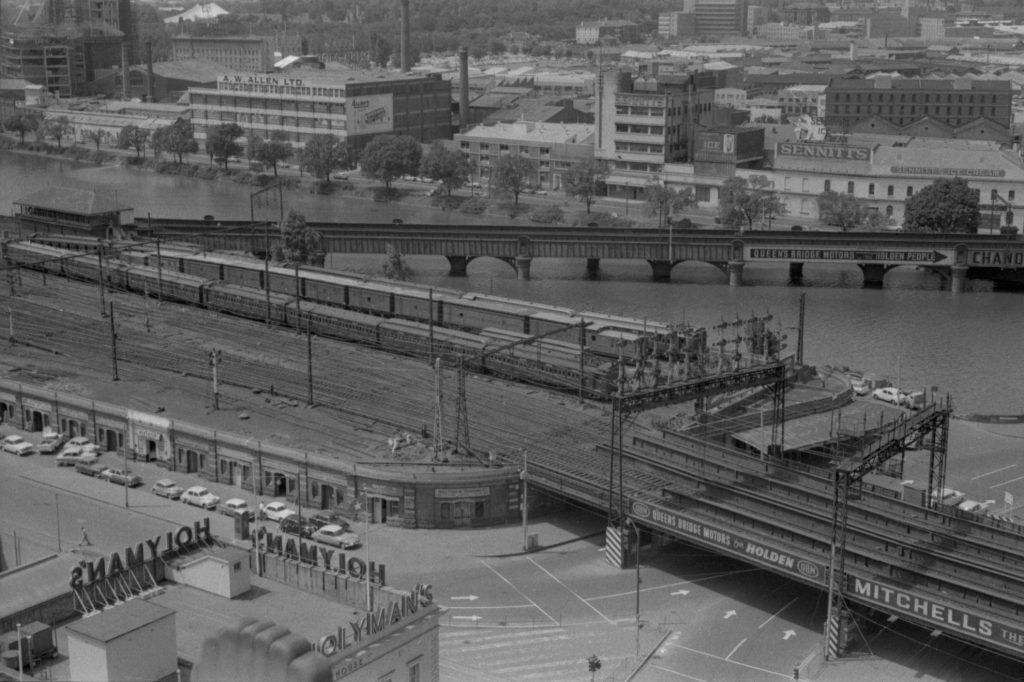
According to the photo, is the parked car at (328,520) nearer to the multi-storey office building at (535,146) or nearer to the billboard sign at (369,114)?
the multi-storey office building at (535,146)

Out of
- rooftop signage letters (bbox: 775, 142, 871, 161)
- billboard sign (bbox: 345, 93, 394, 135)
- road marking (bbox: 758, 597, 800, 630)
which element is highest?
billboard sign (bbox: 345, 93, 394, 135)

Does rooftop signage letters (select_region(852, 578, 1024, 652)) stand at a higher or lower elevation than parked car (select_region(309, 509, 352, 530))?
higher

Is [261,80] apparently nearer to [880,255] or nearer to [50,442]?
[880,255]

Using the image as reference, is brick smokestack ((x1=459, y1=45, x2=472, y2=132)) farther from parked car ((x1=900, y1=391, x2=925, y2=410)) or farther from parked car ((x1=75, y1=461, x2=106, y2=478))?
parked car ((x1=75, y1=461, x2=106, y2=478))

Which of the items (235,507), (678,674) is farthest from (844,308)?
(678,674)

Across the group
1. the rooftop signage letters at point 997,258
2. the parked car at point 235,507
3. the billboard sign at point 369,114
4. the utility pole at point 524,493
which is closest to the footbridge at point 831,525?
the utility pole at point 524,493

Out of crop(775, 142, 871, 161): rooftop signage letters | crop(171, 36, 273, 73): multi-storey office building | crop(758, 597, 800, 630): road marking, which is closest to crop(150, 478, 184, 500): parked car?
crop(758, 597, 800, 630): road marking
